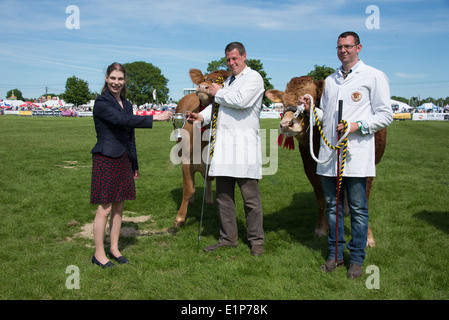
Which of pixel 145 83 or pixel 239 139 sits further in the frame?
pixel 145 83

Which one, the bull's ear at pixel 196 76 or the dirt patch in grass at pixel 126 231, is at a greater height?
the bull's ear at pixel 196 76

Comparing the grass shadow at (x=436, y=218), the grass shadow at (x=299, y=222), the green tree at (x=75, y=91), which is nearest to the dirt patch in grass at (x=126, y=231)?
the grass shadow at (x=299, y=222)

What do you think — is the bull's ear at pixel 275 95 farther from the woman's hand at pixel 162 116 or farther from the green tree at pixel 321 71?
the green tree at pixel 321 71

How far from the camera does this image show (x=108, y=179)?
12.9ft

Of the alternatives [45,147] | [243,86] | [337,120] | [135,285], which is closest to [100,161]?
[135,285]

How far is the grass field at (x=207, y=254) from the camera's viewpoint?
351 centimetres

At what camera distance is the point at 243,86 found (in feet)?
13.4

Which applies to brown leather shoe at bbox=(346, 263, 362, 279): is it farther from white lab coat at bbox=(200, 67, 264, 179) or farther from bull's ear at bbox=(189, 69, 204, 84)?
bull's ear at bbox=(189, 69, 204, 84)

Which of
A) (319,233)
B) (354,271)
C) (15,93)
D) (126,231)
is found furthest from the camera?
(15,93)

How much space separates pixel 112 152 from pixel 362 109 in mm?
2725

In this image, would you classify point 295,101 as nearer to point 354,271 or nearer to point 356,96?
point 356,96

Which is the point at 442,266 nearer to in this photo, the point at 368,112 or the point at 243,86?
the point at 368,112

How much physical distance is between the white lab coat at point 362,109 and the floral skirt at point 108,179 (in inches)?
92.7

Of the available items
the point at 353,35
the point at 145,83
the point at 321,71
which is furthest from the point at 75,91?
the point at 353,35
